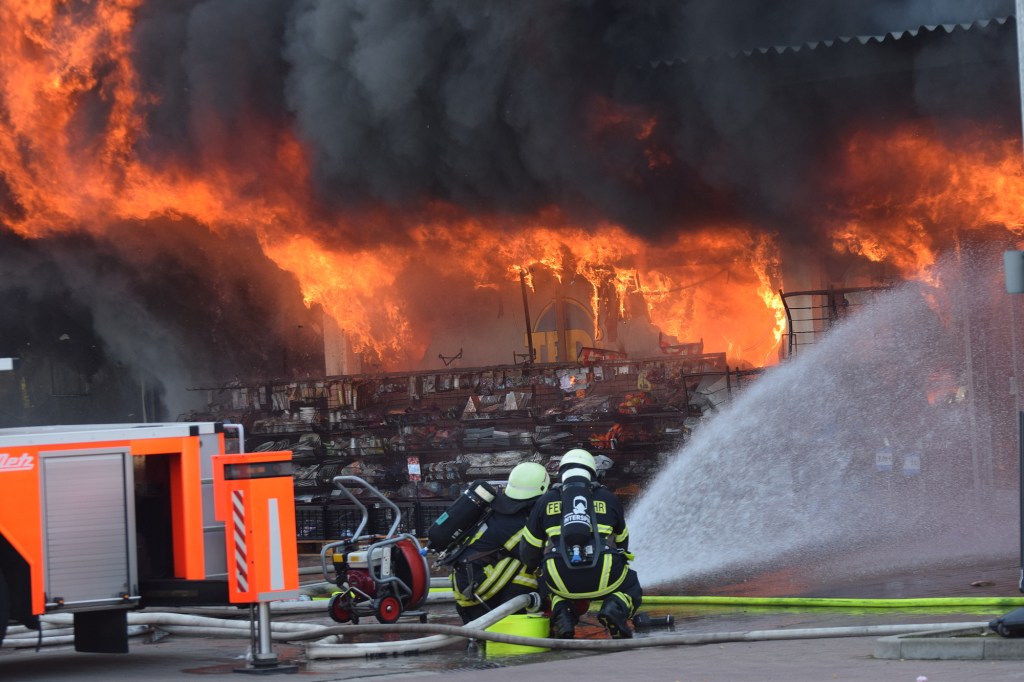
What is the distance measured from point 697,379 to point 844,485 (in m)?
2.04

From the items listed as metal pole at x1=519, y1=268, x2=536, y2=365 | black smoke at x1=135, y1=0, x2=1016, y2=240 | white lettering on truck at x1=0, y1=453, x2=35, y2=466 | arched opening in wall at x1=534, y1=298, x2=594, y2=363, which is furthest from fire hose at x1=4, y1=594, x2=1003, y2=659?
arched opening in wall at x1=534, y1=298, x2=594, y2=363

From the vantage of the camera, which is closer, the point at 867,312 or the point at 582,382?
the point at 867,312

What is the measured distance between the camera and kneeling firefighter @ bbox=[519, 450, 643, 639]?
7.89 metres

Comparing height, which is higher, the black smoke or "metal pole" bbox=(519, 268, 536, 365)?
the black smoke

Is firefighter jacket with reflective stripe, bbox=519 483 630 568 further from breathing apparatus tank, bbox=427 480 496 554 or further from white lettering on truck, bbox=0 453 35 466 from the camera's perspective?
white lettering on truck, bbox=0 453 35 466

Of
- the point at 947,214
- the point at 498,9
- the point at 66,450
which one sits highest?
the point at 498,9

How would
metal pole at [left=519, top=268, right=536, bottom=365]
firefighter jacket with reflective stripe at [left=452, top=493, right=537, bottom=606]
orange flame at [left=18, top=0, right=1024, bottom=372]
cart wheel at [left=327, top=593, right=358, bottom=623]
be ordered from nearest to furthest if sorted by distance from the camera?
firefighter jacket with reflective stripe at [left=452, top=493, right=537, bottom=606] < cart wheel at [left=327, top=593, right=358, bottom=623] < orange flame at [left=18, top=0, right=1024, bottom=372] < metal pole at [left=519, top=268, right=536, bottom=365]

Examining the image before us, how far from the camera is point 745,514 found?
1291 centimetres

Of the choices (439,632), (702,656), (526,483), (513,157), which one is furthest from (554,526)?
(513,157)

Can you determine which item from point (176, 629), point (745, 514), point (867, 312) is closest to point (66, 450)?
point (176, 629)

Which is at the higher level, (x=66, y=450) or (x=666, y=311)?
(x=666, y=311)


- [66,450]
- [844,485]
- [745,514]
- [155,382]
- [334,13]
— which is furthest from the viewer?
[155,382]

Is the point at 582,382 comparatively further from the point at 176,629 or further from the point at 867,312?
the point at 176,629

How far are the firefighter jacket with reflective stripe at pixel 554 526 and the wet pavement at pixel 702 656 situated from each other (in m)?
0.59
